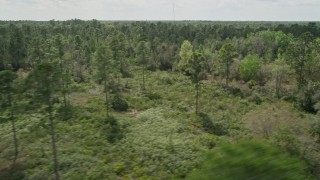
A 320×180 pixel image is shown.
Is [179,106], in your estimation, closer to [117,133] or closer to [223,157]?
[117,133]

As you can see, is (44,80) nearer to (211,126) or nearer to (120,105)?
(211,126)

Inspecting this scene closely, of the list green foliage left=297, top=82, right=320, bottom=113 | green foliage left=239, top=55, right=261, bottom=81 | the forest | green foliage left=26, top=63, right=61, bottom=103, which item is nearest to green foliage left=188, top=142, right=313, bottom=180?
the forest

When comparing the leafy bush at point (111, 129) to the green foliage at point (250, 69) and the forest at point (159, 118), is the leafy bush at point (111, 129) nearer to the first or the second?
the forest at point (159, 118)

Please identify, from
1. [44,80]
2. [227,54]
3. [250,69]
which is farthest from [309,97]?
[44,80]

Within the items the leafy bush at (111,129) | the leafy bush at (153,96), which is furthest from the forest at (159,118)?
the leafy bush at (111,129)

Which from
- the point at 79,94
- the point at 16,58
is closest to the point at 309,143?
the point at 79,94

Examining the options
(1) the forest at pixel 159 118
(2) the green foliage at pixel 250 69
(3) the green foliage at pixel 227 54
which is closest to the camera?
(1) the forest at pixel 159 118
